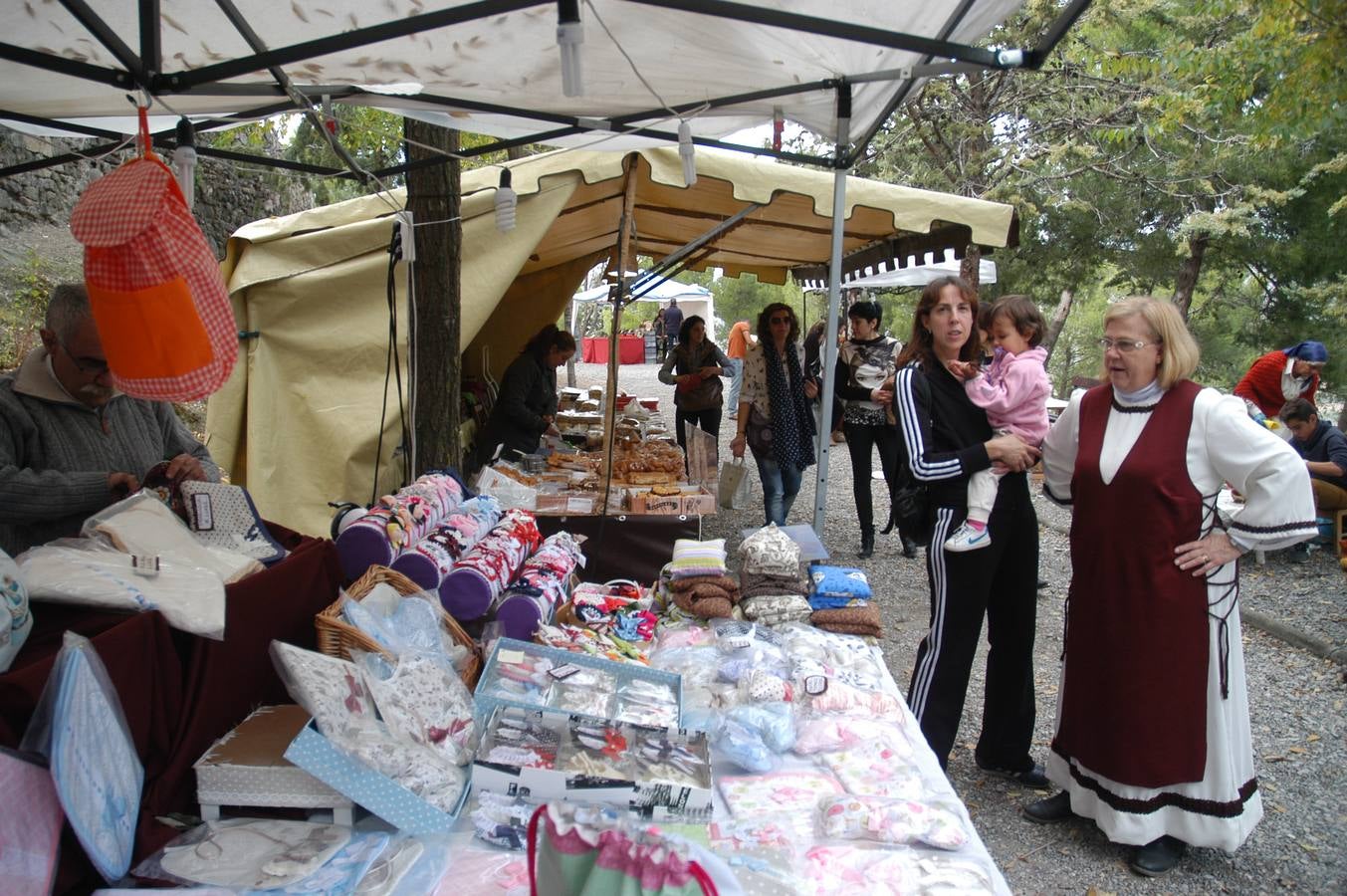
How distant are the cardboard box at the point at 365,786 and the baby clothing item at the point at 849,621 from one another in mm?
1569

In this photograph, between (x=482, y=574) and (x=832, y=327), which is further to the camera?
(x=832, y=327)

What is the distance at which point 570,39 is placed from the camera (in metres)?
2.02

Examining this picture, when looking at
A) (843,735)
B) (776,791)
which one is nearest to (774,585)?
(843,735)

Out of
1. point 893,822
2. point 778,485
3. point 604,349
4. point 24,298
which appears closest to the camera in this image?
point 893,822

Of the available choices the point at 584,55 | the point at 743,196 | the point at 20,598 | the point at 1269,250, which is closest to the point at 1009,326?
the point at 743,196

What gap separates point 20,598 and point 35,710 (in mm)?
255

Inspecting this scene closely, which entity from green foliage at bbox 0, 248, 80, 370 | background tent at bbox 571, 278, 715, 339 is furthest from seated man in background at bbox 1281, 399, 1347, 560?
green foliage at bbox 0, 248, 80, 370

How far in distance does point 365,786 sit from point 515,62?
2.50 meters

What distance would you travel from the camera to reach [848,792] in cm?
206

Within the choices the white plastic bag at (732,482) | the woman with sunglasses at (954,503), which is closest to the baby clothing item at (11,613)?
the woman with sunglasses at (954,503)

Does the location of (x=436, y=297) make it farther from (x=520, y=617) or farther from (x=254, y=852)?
(x=254, y=852)

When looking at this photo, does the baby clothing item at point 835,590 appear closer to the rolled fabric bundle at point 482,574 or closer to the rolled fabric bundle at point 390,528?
the rolled fabric bundle at point 482,574

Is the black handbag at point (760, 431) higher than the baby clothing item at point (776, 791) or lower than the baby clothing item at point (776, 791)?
higher

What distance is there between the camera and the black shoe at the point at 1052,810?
3250 millimetres
